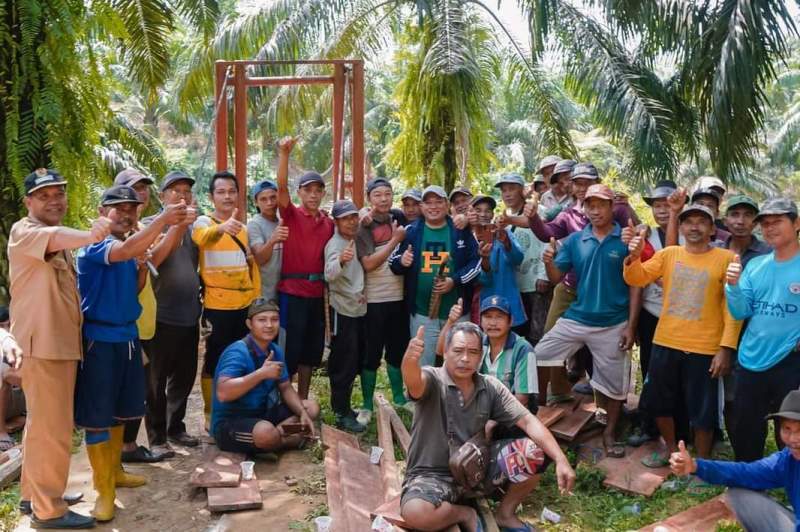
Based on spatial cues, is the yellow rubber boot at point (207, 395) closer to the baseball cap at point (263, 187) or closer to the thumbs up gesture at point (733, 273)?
the baseball cap at point (263, 187)

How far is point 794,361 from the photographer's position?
491 centimetres

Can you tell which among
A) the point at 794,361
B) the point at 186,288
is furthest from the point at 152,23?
the point at 794,361

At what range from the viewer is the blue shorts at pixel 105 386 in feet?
15.8

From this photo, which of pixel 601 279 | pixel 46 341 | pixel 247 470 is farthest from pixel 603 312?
pixel 46 341

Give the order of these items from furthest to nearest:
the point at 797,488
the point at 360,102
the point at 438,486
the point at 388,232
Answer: the point at 360,102
the point at 388,232
the point at 438,486
the point at 797,488

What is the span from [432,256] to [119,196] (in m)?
2.50

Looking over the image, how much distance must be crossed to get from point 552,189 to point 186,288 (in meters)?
3.28

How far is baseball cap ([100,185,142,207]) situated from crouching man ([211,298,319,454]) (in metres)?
1.22

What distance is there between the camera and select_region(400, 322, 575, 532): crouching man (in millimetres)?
4434

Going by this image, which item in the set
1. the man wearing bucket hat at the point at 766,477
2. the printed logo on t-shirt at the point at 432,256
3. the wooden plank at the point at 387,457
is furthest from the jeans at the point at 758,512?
the printed logo on t-shirt at the point at 432,256

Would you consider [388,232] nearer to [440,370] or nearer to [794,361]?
[440,370]

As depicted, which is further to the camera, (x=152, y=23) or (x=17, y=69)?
(x=152, y=23)

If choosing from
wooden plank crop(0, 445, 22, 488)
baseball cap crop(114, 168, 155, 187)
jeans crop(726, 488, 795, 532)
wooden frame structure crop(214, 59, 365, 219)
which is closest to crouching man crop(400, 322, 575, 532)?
jeans crop(726, 488, 795, 532)

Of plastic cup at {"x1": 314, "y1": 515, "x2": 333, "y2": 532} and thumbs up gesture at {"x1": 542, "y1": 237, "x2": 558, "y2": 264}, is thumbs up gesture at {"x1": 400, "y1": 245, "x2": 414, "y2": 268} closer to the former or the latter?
thumbs up gesture at {"x1": 542, "y1": 237, "x2": 558, "y2": 264}
